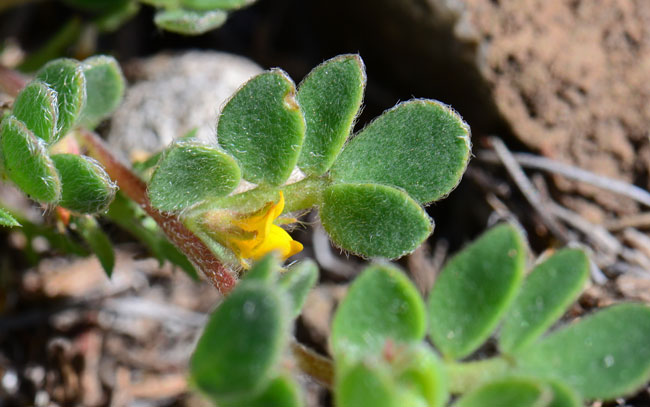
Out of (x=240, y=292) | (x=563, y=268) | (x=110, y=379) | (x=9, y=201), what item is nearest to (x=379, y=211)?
(x=563, y=268)

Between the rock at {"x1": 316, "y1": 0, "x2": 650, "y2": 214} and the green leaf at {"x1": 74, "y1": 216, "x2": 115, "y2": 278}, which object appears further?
the rock at {"x1": 316, "y1": 0, "x2": 650, "y2": 214}

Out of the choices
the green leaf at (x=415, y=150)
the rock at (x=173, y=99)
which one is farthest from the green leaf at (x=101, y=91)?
the green leaf at (x=415, y=150)

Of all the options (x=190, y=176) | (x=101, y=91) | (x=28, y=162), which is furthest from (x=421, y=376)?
(x=101, y=91)

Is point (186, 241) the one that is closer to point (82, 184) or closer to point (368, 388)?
point (82, 184)

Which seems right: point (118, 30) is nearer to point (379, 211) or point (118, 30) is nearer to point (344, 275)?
point (344, 275)

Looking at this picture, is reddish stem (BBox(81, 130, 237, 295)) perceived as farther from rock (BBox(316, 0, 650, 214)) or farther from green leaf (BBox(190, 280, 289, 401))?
rock (BBox(316, 0, 650, 214))

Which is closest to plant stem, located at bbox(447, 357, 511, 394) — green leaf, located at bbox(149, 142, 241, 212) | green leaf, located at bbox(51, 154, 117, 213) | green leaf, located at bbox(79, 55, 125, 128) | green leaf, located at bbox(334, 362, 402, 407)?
green leaf, located at bbox(334, 362, 402, 407)
